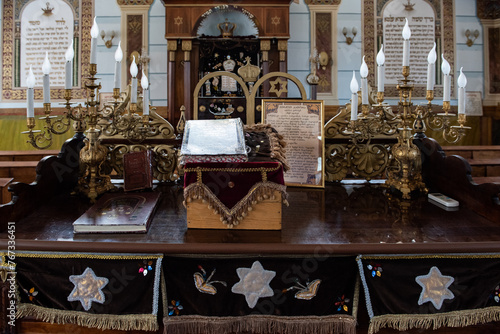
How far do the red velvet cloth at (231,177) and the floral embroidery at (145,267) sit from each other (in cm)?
28

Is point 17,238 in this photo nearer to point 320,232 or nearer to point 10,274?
point 10,274

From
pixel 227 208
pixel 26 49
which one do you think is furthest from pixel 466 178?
pixel 26 49

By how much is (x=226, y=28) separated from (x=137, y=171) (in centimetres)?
438

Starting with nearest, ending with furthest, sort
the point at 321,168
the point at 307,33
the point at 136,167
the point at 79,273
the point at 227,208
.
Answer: the point at 79,273, the point at 227,208, the point at 136,167, the point at 321,168, the point at 307,33

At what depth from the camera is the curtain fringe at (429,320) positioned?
120 cm

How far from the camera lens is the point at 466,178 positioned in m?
1.59

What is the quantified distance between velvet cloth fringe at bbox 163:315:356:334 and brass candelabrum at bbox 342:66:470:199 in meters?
0.74

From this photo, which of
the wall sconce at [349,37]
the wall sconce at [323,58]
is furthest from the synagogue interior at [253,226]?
the wall sconce at [349,37]

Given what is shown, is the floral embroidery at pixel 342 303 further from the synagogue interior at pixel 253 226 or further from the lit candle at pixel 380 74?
the lit candle at pixel 380 74

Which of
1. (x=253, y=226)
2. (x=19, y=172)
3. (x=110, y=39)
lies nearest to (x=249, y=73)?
(x=253, y=226)

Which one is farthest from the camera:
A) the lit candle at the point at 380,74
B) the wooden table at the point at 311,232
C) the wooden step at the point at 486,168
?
the wooden step at the point at 486,168

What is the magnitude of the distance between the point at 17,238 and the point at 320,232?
973mm

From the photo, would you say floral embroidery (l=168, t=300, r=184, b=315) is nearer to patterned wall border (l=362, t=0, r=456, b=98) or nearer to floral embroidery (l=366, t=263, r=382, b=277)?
floral embroidery (l=366, t=263, r=382, b=277)

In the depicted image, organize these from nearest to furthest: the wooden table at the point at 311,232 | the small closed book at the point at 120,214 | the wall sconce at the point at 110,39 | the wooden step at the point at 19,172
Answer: the wooden table at the point at 311,232 < the small closed book at the point at 120,214 < the wooden step at the point at 19,172 < the wall sconce at the point at 110,39
